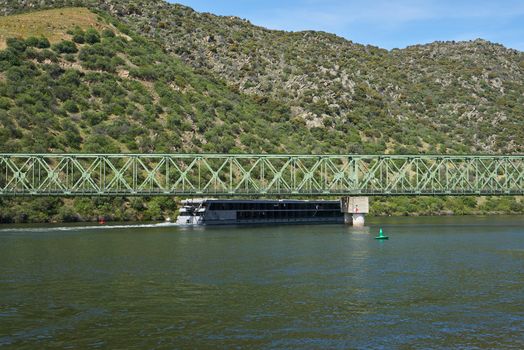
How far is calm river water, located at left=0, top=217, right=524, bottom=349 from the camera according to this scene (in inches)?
1252

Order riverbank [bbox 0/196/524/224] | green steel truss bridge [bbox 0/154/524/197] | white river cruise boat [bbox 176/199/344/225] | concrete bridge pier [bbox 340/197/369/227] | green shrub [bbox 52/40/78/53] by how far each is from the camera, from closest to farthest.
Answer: green steel truss bridge [bbox 0/154/524/197] < riverbank [bbox 0/196/524/224] < concrete bridge pier [bbox 340/197/369/227] < white river cruise boat [bbox 176/199/344/225] < green shrub [bbox 52/40/78/53]

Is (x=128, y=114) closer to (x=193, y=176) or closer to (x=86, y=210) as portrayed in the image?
(x=193, y=176)

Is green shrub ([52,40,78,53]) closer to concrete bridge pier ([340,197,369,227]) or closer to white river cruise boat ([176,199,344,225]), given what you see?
white river cruise boat ([176,199,344,225])

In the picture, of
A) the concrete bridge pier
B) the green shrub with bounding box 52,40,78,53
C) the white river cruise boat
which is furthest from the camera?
the green shrub with bounding box 52,40,78,53

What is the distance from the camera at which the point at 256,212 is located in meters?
132

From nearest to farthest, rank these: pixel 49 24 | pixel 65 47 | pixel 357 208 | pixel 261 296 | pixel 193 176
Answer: pixel 261 296, pixel 357 208, pixel 193 176, pixel 65 47, pixel 49 24

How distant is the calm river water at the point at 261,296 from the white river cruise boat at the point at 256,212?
47.7m

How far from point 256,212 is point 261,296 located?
90.8 m

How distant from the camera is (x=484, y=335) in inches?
1261

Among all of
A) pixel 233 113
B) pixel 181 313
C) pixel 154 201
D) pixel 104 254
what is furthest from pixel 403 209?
pixel 181 313

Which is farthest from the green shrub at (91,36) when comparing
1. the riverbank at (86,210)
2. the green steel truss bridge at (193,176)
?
the riverbank at (86,210)

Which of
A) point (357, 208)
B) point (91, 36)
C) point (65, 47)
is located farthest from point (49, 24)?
point (357, 208)

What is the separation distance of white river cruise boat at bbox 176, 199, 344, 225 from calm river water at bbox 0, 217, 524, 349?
47677mm

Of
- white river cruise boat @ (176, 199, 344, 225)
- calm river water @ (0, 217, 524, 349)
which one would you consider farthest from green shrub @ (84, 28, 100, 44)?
calm river water @ (0, 217, 524, 349)
